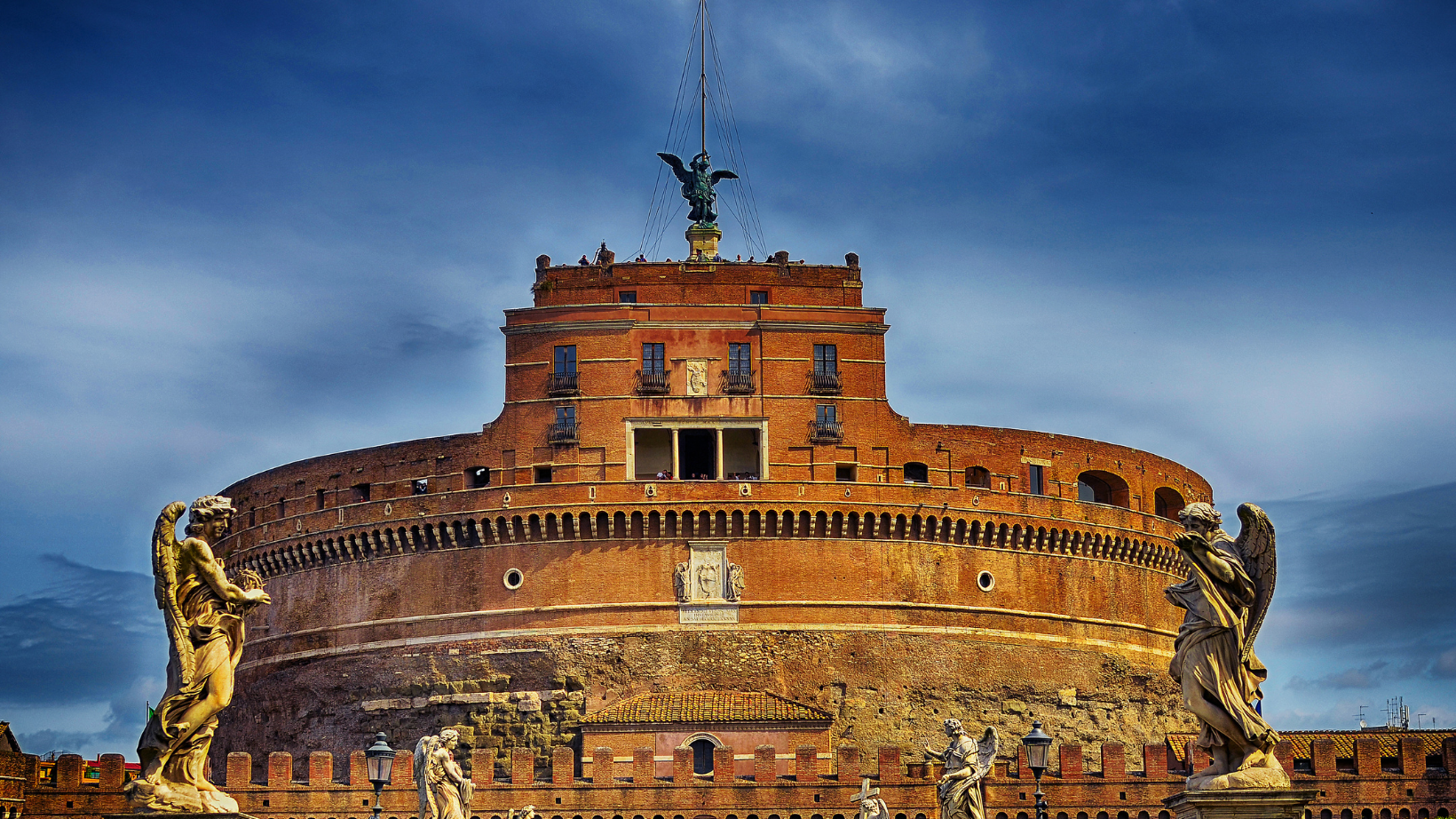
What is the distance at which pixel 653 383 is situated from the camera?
58.2 meters

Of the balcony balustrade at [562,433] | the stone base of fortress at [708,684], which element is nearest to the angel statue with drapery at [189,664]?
the stone base of fortress at [708,684]

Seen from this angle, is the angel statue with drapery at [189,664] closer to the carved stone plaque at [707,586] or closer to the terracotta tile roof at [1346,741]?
the terracotta tile roof at [1346,741]

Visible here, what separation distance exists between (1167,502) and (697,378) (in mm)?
17235

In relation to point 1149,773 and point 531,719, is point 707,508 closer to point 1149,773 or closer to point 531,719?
point 531,719

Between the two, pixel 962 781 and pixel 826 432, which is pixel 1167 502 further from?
pixel 962 781

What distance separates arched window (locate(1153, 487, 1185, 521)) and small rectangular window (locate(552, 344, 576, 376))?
19537 millimetres

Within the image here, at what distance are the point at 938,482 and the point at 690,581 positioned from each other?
310 inches

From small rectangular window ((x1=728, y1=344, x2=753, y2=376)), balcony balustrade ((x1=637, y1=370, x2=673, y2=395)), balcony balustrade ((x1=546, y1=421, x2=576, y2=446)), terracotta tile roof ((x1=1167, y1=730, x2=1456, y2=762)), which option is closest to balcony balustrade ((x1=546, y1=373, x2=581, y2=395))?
balcony balustrade ((x1=546, y1=421, x2=576, y2=446))

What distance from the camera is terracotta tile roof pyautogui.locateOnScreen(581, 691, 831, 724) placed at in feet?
178

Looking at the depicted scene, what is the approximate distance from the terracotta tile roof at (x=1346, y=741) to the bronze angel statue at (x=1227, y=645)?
3889cm

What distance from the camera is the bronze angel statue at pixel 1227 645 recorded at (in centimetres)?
1380

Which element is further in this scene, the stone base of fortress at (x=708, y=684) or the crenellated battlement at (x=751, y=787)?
the stone base of fortress at (x=708, y=684)

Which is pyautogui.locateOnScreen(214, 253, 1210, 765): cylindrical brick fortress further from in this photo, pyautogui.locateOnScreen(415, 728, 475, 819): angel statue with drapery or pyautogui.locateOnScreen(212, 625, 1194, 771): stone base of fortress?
pyautogui.locateOnScreen(415, 728, 475, 819): angel statue with drapery

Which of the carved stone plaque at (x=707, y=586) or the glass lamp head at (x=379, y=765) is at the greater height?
the carved stone plaque at (x=707, y=586)
